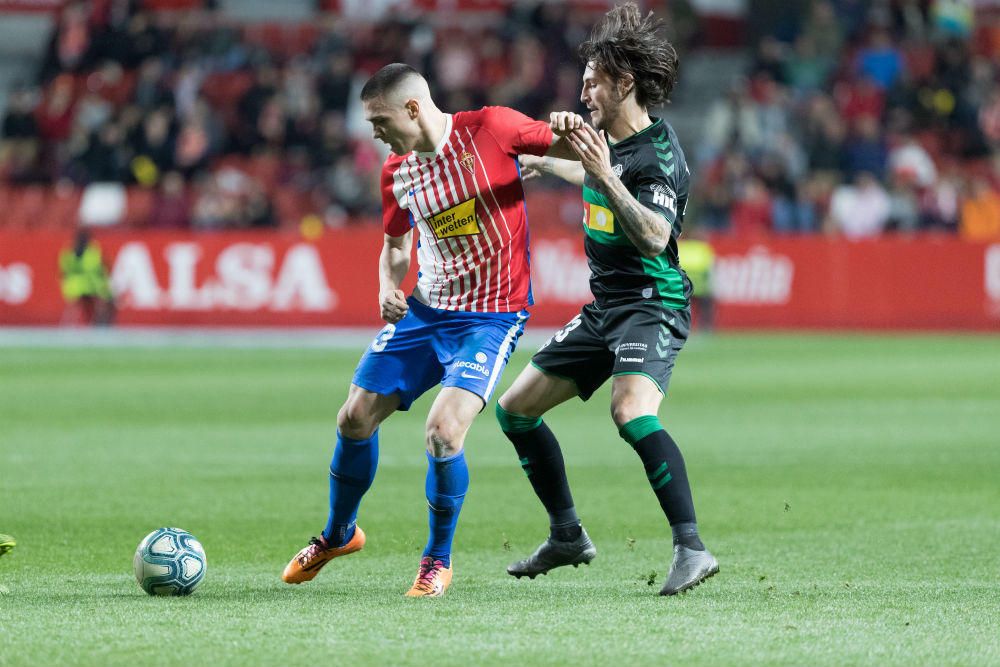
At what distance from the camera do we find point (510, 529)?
832 centimetres

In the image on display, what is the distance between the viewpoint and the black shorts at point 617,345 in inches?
253

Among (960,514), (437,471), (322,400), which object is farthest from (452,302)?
(322,400)

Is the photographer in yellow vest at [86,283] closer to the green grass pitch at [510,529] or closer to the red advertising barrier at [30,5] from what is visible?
the green grass pitch at [510,529]

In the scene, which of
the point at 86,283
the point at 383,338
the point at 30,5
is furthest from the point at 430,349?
the point at 30,5

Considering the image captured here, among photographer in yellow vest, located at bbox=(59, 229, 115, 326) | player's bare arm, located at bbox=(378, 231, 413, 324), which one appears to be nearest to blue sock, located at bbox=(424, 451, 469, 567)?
player's bare arm, located at bbox=(378, 231, 413, 324)

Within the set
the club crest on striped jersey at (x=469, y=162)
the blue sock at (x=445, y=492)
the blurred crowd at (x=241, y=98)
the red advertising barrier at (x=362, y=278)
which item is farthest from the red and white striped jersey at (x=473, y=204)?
the blurred crowd at (x=241, y=98)

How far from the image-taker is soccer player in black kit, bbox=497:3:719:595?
20.5 feet

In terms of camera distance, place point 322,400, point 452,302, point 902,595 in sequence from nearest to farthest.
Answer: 1. point 902,595
2. point 452,302
3. point 322,400

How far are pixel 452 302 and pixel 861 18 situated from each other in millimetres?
23285

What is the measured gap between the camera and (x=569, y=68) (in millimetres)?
27547

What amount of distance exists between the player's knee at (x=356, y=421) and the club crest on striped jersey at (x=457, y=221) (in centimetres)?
74

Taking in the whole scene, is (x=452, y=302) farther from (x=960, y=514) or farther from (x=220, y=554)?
(x=960, y=514)

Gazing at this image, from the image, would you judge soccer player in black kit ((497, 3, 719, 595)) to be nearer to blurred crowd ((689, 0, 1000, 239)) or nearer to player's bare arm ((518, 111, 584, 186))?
player's bare arm ((518, 111, 584, 186))

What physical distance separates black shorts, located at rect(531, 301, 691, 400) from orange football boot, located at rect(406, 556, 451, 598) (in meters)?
0.89
